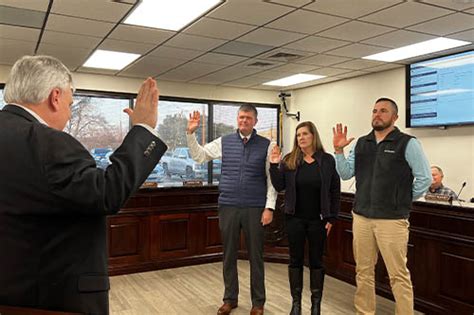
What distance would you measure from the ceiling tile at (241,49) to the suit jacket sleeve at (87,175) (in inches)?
134

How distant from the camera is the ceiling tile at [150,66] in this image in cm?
507

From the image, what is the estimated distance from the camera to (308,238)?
10.3 feet

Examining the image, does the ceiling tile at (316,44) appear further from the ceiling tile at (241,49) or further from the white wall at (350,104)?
the white wall at (350,104)

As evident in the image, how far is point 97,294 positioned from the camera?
1.08 m

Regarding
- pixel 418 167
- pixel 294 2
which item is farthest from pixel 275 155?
pixel 294 2

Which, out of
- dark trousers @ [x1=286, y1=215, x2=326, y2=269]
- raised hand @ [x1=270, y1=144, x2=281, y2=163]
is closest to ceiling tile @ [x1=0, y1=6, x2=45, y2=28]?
raised hand @ [x1=270, y1=144, x2=281, y2=163]

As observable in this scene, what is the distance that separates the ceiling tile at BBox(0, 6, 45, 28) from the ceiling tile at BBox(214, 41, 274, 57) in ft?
5.73

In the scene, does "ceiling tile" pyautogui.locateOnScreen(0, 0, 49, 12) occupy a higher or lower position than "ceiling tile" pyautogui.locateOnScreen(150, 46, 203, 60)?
lower

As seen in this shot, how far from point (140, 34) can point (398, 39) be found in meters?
2.47

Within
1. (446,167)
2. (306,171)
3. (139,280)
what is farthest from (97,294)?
(446,167)

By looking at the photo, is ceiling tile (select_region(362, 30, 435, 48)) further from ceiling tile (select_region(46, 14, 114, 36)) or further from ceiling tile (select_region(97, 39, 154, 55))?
ceiling tile (select_region(46, 14, 114, 36))

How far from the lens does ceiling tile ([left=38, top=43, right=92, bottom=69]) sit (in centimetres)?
447

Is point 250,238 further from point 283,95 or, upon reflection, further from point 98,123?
point 283,95

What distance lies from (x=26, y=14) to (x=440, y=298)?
402cm
